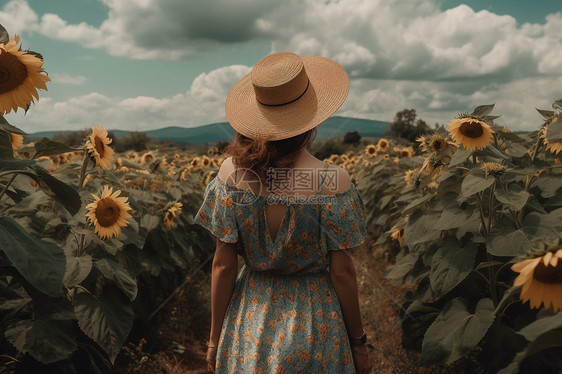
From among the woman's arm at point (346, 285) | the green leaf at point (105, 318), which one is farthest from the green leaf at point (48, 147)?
the woman's arm at point (346, 285)

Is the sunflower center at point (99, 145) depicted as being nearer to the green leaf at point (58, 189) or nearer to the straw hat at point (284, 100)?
the green leaf at point (58, 189)

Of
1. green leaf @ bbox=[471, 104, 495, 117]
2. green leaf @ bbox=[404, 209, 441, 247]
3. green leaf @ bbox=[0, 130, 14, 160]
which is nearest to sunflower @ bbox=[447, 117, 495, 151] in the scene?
green leaf @ bbox=[471, 104, 495, 117]

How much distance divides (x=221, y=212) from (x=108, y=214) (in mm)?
1252

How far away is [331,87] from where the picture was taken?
2236 mm

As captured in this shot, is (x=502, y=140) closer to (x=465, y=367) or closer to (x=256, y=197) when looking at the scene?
(x=465, y=367)

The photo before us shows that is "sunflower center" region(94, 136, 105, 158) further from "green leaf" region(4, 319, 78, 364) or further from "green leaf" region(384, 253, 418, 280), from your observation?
"green leaf" region(384, 253, 418, 280)

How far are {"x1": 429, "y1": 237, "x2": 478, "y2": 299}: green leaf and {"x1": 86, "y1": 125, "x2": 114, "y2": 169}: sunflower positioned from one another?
7.39ft

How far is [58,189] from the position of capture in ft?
6.36

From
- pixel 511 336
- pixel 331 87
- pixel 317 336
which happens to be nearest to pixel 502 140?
pixel 511 336

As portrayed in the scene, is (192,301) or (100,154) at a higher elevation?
(100,154)

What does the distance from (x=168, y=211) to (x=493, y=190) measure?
3.01m

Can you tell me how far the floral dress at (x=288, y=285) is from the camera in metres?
→ 2.01

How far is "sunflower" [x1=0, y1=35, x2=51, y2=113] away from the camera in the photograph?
74.3 inches

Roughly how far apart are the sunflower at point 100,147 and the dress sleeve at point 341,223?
1757 millimetres
